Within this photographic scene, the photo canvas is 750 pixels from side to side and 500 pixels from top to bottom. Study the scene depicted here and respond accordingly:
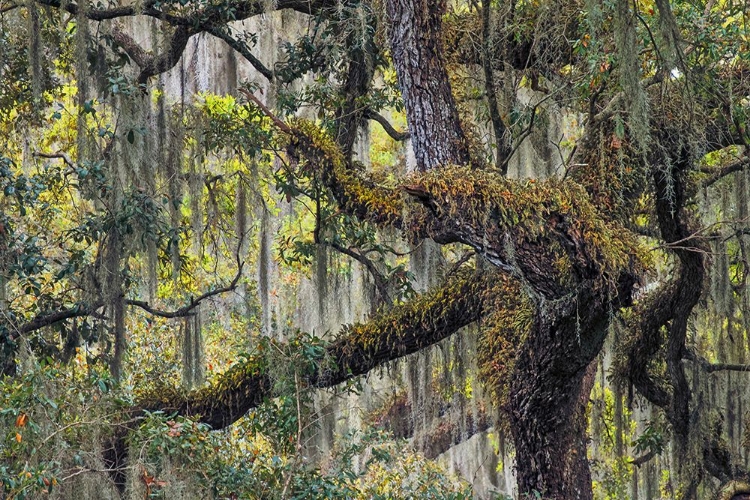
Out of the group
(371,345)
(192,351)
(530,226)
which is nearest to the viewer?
(530,226)

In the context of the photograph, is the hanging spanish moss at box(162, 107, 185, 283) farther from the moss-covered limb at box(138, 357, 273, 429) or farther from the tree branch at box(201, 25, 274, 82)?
the moss-covered limb at box(138, 357, 273, 429)

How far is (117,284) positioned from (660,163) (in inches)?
115

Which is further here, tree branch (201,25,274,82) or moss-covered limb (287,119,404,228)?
tree branch (201,25,274,82)

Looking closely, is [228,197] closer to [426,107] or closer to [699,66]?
[426,107]

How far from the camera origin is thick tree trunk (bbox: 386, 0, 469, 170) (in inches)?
194

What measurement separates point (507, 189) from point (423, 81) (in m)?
0.85

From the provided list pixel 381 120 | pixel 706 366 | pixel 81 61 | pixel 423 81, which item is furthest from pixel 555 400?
pixel 81 61

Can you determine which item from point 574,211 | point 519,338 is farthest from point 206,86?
point 574,211

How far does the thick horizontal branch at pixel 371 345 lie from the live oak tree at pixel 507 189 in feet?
0.04

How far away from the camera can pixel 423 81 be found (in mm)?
4949

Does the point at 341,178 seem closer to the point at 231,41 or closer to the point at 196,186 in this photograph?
the point at 231,41

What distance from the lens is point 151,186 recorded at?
20.9 ft

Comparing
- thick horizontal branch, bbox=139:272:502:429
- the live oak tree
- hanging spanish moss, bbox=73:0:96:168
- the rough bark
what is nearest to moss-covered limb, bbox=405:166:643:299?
the live oak tree

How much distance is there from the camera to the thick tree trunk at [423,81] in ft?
16.1
